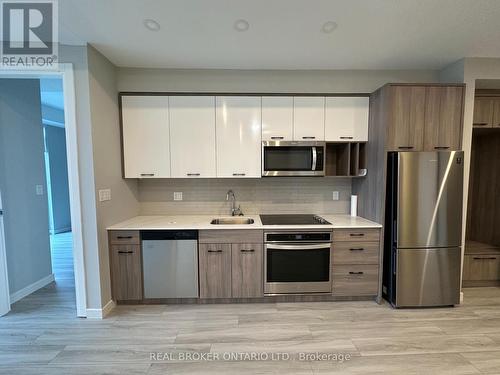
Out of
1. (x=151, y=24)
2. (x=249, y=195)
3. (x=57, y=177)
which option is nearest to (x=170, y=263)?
(x=249, y=195)

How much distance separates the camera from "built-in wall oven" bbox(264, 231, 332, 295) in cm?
263

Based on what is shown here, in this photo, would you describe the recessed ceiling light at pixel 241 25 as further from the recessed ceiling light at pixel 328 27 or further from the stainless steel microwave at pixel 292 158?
the stainless steel microwave at pixel 292 158

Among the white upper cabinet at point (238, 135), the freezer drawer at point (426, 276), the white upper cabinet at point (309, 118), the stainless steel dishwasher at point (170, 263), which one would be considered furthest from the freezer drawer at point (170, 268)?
the freezer drawer at point (426, 276)

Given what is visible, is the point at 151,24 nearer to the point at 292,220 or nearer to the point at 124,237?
the point at 124,237

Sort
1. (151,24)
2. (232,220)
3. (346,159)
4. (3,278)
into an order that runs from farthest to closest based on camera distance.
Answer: (232,220) < (346,159) < (3,278) < (151,24)

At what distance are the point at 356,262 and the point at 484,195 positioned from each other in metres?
2.24

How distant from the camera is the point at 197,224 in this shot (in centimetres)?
272

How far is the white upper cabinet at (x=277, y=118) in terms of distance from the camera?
9.50 ft

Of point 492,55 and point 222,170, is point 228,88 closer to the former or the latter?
point 222,170

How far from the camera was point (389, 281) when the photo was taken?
2.65m

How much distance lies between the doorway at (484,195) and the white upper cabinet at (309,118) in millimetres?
1735

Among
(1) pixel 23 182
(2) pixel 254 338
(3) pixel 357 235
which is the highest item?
(1) pixel 23 182

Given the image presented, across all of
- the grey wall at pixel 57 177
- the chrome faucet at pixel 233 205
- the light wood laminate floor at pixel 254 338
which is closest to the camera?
the light wood laminate floor at pixel 254 338

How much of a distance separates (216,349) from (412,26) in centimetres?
322
